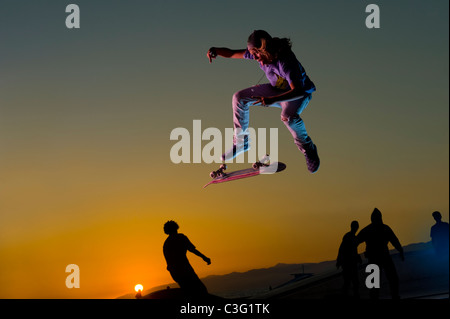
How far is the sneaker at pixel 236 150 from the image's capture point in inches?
324

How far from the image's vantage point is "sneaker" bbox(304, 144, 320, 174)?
828 cm

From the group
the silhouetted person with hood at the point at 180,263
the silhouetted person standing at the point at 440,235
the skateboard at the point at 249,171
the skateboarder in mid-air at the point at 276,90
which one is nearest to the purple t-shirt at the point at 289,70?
the skateboarder in mid-air at the point at 276,90

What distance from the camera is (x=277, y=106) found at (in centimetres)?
754

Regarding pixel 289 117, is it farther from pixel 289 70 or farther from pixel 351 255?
pixel 351 255

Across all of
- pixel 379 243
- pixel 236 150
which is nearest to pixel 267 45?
pixel 236 150

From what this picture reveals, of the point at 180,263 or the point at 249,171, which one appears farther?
the point at 249,171

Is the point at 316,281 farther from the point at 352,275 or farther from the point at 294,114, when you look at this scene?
the point at 294,114

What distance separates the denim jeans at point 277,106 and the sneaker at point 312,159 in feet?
0.26

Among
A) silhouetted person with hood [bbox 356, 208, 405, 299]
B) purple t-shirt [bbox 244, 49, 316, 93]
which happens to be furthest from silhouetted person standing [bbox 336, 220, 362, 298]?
purple t-shirt [bbox 244, 49, 316, 93]

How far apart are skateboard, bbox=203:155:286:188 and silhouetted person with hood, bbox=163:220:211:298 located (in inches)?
71.5

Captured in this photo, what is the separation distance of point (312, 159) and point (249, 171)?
1.09 m

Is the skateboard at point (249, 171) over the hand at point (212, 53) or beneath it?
beneath

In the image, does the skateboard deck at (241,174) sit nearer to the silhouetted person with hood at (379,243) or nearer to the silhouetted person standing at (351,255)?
the silhouetted person standing at (351,255)
